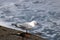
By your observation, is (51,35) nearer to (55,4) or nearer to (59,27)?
(59,27)

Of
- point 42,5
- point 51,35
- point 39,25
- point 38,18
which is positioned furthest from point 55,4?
point 51,35

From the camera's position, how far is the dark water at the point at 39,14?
3268mm

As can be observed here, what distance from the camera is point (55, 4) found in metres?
5.05

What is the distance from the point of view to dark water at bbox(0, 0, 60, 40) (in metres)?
3.27

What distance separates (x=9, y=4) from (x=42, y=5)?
93cm

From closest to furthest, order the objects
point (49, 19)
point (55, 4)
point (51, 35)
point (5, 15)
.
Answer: point (51, 35) < point (49, 19) < point (5, 15) < point (55, 4)

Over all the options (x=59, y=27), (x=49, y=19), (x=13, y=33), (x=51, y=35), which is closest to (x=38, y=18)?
(x=49, y=19)

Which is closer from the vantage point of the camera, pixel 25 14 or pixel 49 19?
pixel 49 19

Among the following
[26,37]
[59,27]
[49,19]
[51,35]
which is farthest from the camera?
[49,19]

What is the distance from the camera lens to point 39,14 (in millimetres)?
4234

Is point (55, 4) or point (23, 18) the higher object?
point (55, 4)

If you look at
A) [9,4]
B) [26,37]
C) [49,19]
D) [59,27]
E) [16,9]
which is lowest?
[26,37]

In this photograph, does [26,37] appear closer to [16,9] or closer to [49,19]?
[49,19]

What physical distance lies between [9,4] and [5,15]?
1.09 meters
